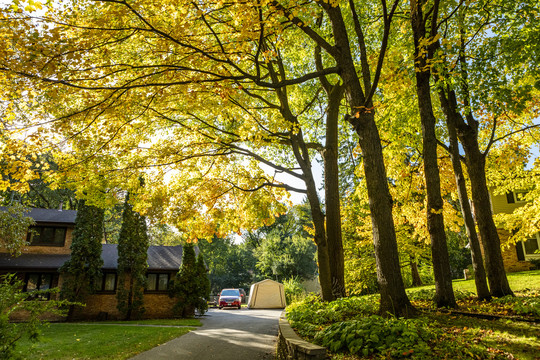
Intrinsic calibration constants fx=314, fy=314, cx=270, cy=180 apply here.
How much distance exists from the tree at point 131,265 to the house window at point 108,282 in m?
1.00

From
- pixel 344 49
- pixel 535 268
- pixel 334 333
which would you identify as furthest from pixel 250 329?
pixel 535 268

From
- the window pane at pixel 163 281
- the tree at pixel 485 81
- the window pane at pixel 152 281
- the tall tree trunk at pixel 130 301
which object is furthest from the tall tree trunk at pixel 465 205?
the window pane at pixel 152 281

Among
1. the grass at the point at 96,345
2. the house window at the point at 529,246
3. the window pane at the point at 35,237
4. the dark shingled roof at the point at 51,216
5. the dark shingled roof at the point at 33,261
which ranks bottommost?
the grass at the point at 96,345

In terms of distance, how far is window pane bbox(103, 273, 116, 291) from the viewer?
18.8 meters

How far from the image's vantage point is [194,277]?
18141mm

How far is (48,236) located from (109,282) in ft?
15.6

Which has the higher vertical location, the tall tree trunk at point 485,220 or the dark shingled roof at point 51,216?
the dark shingled roof at point 51,216

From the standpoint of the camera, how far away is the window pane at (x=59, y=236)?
19375 millimetres

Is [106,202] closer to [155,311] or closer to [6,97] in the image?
[6,97]

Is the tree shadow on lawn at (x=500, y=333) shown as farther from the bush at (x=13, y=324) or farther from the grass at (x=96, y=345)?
the grass at (x=96, y=345)

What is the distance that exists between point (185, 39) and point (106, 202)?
485 centimetres

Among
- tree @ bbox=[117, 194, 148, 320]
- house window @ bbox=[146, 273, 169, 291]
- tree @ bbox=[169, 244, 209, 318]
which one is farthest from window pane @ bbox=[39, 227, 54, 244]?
tree @ bbox=[169, 244, 209, 318]

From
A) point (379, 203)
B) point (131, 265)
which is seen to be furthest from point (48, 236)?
point (379, 203)

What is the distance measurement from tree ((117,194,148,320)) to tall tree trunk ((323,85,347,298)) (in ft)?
38.7
